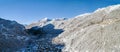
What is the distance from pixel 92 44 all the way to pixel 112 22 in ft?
34.7

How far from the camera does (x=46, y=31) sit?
97000 mm

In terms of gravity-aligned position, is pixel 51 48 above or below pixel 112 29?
below

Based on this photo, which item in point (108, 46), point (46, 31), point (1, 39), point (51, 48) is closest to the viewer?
point (108, 46)

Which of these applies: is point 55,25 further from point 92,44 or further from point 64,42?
point 92,44

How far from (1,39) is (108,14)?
34145mm

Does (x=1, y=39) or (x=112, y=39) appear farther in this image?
(x=1, y=39)

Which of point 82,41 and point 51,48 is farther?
point 51,48

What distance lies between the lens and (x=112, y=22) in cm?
5775

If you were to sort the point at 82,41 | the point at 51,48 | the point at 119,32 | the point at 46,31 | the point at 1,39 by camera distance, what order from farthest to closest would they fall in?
the point at 46,31 → the point at 1,39 → the point at 51,48 → the point at 82,41 → the point at 119,32

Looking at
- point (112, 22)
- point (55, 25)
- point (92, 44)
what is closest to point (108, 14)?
point (112, 22)

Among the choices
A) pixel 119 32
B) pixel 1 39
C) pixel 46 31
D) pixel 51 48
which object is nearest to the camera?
pixel 119 32

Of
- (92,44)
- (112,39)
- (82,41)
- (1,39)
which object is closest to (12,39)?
(1,39)

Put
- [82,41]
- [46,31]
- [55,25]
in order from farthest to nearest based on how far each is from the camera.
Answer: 1. [55,25]
2. [46,31]
3. [82,41]

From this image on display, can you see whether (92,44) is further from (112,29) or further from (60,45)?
(60,45)
